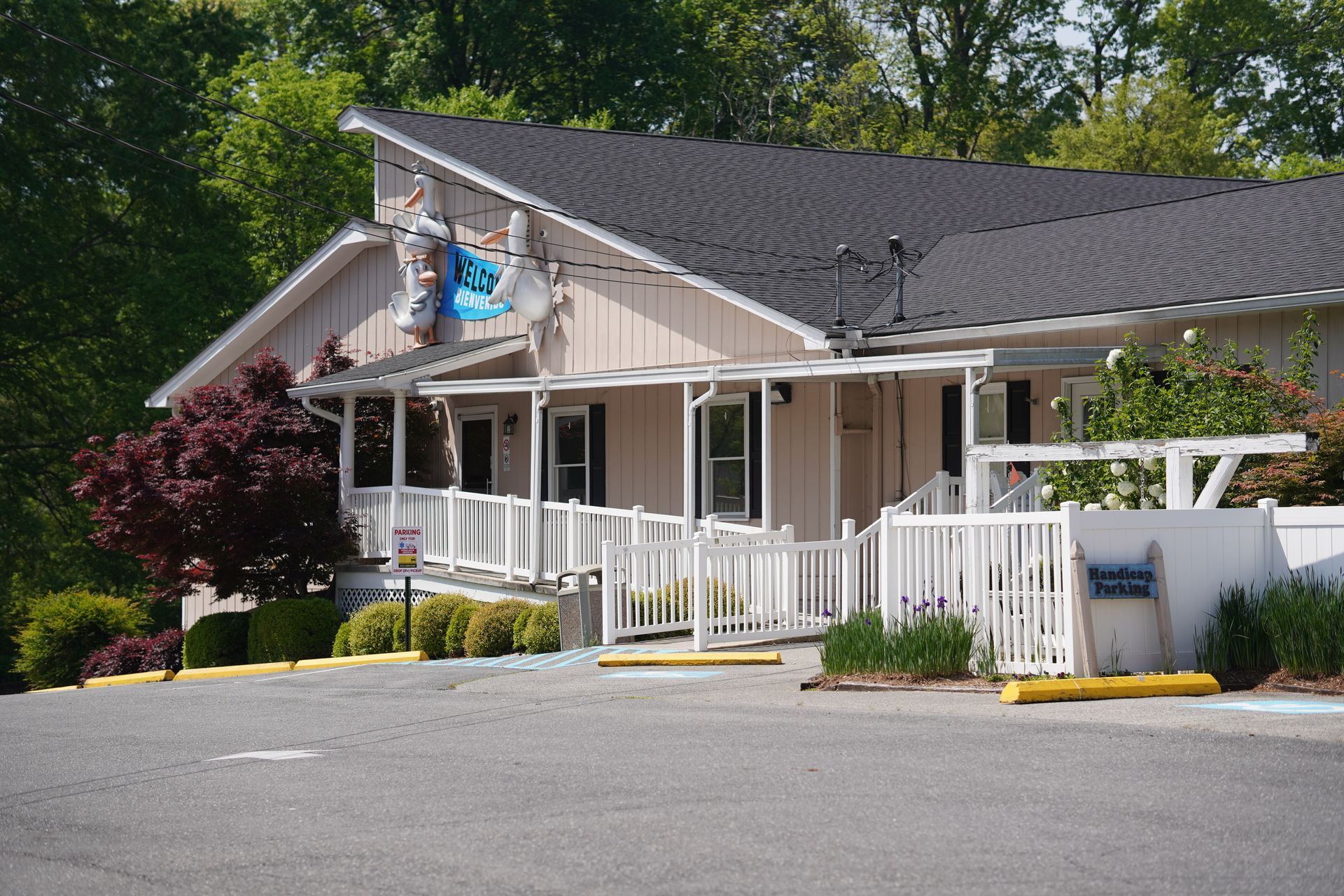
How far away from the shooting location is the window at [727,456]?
21234 mm

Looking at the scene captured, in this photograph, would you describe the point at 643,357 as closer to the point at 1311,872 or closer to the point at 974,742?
the point at 974,742

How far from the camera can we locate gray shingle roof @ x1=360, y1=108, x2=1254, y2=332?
21047 mm

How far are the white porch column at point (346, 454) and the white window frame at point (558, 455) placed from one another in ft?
9.77

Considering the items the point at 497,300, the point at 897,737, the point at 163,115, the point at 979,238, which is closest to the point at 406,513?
the point at 497,300

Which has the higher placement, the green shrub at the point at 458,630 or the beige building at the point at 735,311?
the beige building at the point at 735,311

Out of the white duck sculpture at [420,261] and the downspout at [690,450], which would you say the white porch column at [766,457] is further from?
the white duck sculpture at [420,261]

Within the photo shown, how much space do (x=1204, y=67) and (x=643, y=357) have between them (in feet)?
111

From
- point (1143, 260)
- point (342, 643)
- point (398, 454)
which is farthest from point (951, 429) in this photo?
point (342, 643)

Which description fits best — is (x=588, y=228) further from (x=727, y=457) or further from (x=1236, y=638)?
(x=1236, y=638)

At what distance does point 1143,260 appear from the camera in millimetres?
18766

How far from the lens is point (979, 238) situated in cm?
2261

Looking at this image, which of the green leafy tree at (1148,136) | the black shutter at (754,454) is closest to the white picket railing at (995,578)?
the black shutter at (754,454)

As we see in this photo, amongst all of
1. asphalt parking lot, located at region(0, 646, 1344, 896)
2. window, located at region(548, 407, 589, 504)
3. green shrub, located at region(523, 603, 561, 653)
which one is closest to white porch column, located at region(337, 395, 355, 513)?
window, located at region(548, 407, 589, 504)

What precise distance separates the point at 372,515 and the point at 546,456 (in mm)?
2809
